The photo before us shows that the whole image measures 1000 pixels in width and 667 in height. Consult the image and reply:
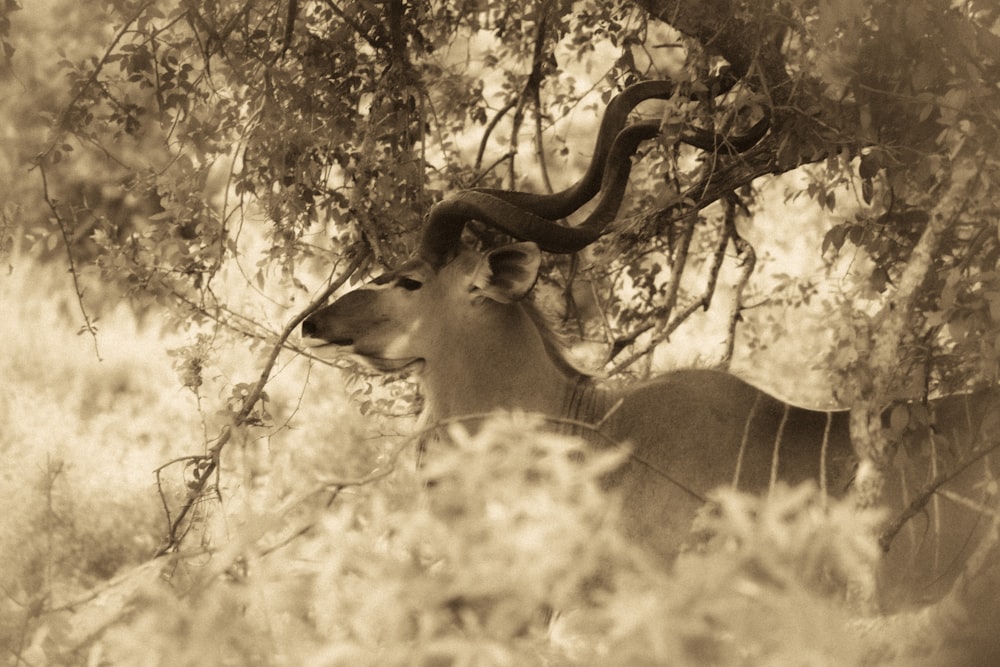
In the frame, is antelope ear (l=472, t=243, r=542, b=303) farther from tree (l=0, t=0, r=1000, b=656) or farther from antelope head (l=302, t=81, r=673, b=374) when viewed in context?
tree (l=0, t=0, r=1000, b=656)

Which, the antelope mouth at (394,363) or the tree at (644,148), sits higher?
the tree at (644,148)

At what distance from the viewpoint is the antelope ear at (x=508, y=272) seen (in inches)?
147

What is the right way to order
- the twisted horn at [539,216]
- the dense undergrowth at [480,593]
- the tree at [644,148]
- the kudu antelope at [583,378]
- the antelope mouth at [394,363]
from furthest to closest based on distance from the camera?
1. the antelope mouth at [394,363]
2. the twisted horn at [539,216]
3. the kudu antelope at [583,378]
4. the tree at [644,148]
5. the dense undergrowth at [480,593]

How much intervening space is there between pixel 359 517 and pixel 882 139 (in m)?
1.98

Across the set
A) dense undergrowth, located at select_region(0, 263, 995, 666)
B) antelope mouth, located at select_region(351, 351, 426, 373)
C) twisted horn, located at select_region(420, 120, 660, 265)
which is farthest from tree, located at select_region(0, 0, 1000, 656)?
dense undergrowth, located at select_region(0, 263, 995, 666)

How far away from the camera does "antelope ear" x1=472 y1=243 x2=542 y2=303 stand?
373 centimetres

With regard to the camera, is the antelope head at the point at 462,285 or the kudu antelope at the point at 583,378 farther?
the antelope head at the point at 462,285

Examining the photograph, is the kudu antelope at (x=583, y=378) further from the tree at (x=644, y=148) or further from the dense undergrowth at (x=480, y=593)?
the dense undergrowth at (x=480, y=593)

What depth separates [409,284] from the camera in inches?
155

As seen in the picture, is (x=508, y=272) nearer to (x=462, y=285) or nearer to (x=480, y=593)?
(x=462, y=285)

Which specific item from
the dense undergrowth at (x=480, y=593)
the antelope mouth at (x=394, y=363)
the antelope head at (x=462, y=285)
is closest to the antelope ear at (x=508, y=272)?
the antelope head at (x=462, y=285)

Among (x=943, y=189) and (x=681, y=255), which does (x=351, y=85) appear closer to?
(x=681, y=255)

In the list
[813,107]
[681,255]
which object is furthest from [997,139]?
[681,255]

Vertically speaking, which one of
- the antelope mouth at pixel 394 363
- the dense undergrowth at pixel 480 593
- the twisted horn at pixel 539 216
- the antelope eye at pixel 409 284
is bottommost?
the dense undergrowth at pixel 480 593
